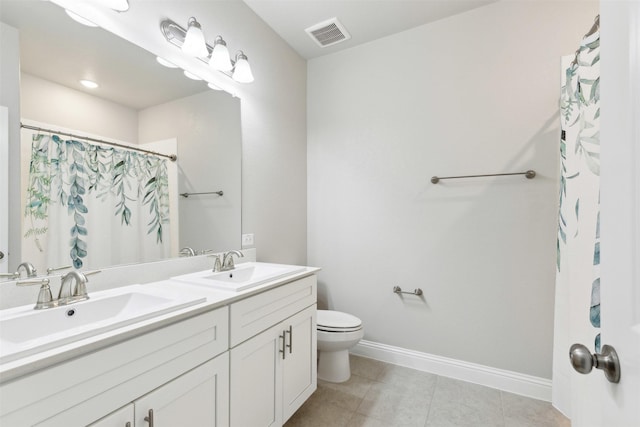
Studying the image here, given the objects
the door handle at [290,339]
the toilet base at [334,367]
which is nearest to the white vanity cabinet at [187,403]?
the door handle at [290,339]

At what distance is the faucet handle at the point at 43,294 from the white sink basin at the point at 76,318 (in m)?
0.03

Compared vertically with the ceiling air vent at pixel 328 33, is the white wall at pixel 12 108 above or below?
below

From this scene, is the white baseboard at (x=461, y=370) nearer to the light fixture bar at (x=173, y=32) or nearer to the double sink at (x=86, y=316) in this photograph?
the double sink at (x=86, y=316)

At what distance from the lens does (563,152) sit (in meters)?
1.39

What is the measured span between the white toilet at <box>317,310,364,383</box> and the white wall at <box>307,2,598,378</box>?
1.31 feet

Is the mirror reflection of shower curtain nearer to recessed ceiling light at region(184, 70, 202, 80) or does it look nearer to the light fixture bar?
recessed ceiling light at region(184, 70, 202, 80)

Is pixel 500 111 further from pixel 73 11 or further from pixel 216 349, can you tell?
pixel 73 11

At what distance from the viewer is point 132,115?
4.47 ft

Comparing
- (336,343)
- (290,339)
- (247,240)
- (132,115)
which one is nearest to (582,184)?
(290,339)

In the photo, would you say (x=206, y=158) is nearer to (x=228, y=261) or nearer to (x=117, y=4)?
(x=228, y=261)

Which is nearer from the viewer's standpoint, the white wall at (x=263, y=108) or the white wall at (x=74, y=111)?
the white wall at (x=74, y=111)

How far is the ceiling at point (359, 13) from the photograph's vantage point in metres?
1.93

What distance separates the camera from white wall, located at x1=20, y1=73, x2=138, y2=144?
105 centimetres

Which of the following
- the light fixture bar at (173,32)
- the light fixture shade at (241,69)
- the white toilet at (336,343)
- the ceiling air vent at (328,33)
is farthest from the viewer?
the ceiling air vent at (328,33)
